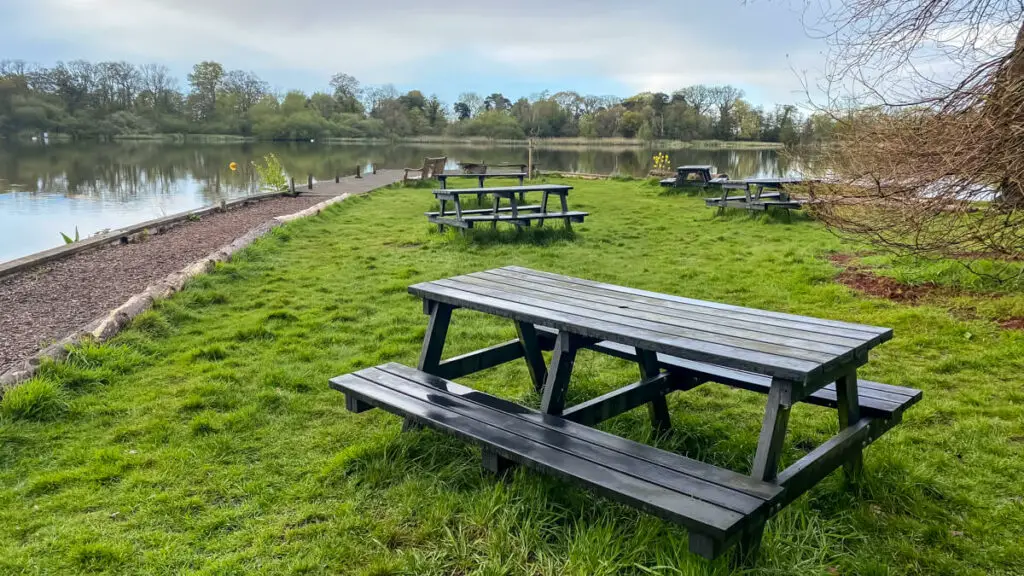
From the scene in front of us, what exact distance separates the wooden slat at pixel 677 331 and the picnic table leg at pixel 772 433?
0.12 metres

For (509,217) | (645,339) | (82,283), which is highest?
(645,339)

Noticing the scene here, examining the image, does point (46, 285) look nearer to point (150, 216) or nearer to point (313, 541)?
point (313, 541)

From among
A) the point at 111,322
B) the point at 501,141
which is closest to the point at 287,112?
the point at 501,141

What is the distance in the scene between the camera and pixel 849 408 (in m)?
2.58

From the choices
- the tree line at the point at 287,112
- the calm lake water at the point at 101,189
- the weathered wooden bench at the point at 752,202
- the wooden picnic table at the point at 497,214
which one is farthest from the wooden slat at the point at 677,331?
the tree line at the point at 287,112

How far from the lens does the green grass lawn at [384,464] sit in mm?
2291

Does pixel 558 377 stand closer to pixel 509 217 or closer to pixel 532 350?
pixel 532 350

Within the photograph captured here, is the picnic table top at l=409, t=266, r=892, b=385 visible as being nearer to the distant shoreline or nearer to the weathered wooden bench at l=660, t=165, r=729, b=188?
the weathered wooden bench at l=660, t=165, r=729, b=188

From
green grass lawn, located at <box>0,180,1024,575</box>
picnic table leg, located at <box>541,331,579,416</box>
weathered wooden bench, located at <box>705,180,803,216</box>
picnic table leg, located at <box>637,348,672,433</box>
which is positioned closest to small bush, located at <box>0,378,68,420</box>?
green grass lawn, located at <box>0,180,1024,575</box>

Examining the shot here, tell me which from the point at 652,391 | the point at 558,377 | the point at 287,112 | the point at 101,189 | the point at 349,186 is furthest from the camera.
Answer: the point at 287,112

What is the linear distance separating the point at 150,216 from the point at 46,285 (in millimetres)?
10528

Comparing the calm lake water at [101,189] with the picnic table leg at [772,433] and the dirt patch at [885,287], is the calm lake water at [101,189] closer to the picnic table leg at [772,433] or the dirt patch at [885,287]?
the dirt patch at [885,287]

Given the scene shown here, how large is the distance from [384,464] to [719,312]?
1579 mm

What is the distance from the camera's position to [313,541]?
2.41 metres
